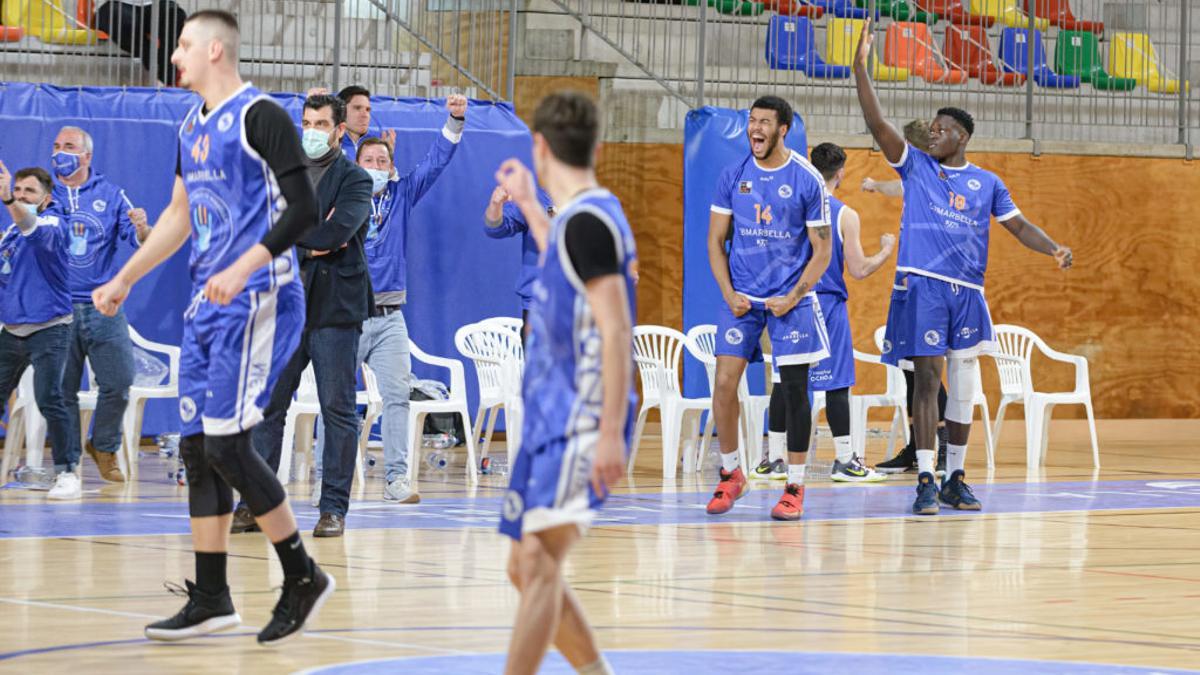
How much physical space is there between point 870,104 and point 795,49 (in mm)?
7680

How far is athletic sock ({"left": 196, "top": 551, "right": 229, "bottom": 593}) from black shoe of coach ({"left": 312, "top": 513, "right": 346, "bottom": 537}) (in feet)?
8.30

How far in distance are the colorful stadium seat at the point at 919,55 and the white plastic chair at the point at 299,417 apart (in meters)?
7.75

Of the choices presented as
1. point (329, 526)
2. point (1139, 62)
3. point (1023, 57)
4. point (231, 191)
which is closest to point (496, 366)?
point (329, 526)

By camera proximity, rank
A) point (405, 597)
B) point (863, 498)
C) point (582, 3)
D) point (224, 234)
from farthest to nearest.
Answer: point (582, 3), point (863, 498), point (405, 597), point (224, 234)

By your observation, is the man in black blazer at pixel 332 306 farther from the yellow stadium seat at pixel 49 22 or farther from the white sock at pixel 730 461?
the yellow stadium seat at pixel 49 22

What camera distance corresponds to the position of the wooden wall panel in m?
16.0

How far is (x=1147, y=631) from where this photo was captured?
5977 mm

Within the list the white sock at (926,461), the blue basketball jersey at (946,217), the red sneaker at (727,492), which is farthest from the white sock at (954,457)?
the red sneaker at (727,492)

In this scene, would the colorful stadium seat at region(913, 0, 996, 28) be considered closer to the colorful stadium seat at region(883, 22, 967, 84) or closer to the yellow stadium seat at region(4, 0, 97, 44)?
the colorful stadium seat at region(883, 22, 967, 84)

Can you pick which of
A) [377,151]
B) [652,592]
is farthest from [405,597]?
[377,151]

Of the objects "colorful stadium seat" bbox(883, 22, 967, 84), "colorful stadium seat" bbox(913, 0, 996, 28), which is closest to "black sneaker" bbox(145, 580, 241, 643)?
"colorful stadium seat" bbox(883, 22, 967, 84)

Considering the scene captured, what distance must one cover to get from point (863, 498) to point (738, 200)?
238 centimetres

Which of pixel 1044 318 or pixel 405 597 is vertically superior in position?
A: pixel 1044 318

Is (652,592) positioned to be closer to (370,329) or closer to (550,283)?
(550,283)
